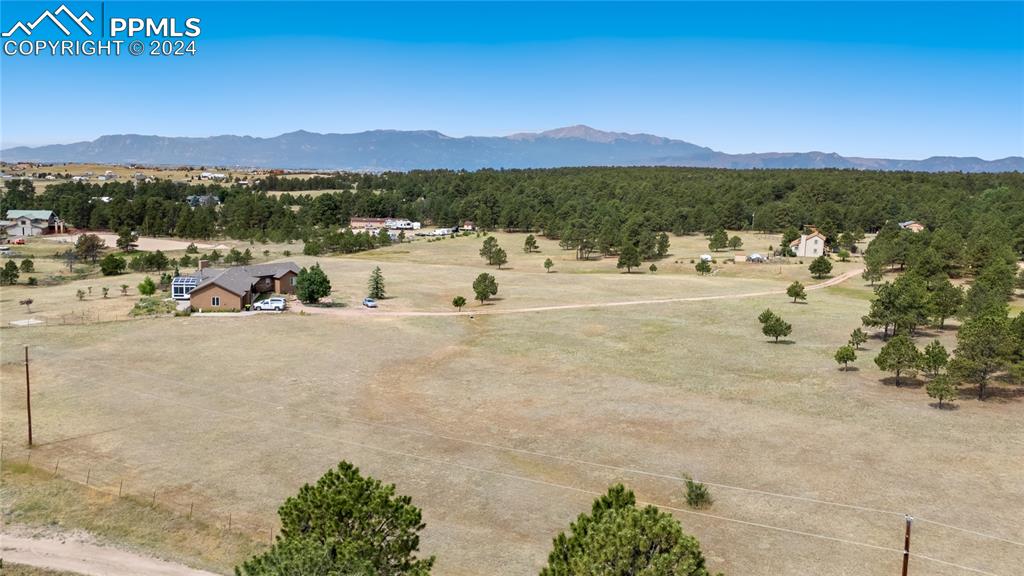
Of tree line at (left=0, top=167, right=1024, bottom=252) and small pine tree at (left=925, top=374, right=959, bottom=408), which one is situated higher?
tree line at (left=0, top=167, right=1024, bottom=252)

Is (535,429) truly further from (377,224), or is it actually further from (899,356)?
(377,224)

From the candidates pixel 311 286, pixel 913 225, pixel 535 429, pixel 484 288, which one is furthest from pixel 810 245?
pixel 535 429

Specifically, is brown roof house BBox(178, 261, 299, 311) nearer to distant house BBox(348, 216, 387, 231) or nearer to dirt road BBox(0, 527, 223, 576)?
dirt road BBox(0, 527, 223, 576)

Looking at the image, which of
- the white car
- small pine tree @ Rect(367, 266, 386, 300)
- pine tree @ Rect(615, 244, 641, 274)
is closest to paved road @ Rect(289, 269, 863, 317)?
the white car

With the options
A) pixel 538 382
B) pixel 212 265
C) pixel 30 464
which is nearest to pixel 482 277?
pixel 538 382

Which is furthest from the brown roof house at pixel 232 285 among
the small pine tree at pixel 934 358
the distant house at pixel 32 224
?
the distant house at pixel 32 224

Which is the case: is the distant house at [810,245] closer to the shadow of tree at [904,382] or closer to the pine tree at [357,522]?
the shadow of tree at [904,382]

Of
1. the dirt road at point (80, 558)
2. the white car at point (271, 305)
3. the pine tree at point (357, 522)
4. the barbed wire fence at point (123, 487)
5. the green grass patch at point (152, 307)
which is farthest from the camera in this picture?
the white car at point (271, 305)

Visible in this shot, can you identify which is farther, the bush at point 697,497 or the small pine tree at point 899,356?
the small pine tree at point 899,356
